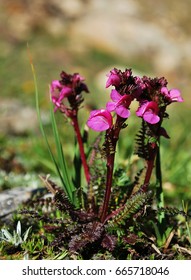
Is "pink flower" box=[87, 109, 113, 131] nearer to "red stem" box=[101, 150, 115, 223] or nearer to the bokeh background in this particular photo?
"red stem" box=[101, 150, 115, 223]

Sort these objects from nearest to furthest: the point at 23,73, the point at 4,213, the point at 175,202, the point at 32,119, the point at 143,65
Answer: the point at 4,213 < the point at 175,202 < the point at 32,119 < the point at 23,73 < the point at 143,65

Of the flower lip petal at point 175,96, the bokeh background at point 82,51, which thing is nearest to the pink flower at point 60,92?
the flower lip petal at point 175,96

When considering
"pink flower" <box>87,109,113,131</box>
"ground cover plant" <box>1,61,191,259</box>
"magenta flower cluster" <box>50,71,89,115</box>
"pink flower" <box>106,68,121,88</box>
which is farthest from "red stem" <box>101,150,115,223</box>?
"magenta flower cluster" <box>50,71,89,115</box>

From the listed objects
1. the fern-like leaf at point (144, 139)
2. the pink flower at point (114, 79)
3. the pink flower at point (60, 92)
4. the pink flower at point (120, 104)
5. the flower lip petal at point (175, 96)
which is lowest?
the fern-like leaf at point (144, 139)

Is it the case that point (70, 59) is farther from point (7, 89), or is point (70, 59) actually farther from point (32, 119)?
point (32, 119)

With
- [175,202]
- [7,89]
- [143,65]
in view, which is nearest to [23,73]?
[7,89]

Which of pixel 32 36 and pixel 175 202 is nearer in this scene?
pixel 175 202

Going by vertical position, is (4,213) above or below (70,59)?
below

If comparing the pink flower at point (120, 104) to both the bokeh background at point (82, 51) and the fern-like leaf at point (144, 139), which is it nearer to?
the fern-like leaf at point (144, 139)
